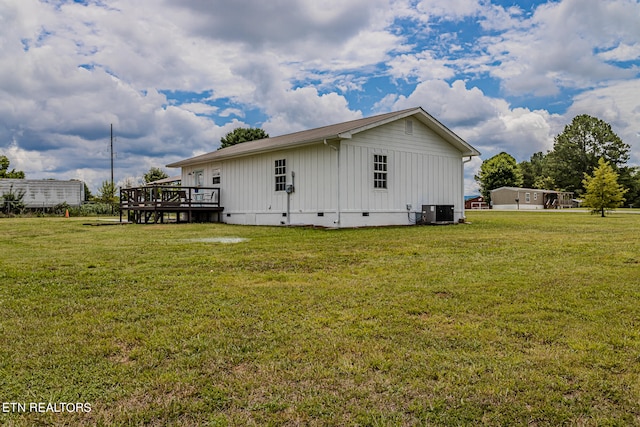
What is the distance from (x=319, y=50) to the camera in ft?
55.4

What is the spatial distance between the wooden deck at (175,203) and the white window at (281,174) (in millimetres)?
4003

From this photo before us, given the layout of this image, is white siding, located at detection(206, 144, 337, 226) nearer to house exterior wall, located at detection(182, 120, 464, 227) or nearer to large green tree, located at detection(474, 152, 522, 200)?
house exterior wall, located at detection(182, 120, 464, 227)

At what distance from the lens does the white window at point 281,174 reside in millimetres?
15922

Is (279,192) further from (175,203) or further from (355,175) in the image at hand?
(175,203)

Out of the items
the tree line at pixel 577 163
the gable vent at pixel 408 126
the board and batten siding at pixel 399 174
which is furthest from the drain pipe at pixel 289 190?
the tree line at pixel 577 163

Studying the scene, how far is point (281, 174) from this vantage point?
1605 cm

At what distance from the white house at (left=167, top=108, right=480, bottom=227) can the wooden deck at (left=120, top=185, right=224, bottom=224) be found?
1.20 m

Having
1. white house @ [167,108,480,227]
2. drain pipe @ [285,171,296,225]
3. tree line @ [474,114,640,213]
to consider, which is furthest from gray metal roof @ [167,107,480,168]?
tree line @ [474,114,640,213]

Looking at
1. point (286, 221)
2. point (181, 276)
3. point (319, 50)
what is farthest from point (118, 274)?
point (319, 50)

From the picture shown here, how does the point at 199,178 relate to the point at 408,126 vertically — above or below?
below

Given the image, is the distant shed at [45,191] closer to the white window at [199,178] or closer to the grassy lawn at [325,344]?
the white window at [199,178]

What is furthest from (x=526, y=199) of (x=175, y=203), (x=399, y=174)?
(x=175, y=203)

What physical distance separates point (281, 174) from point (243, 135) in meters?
26.2

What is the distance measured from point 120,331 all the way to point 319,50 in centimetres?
1517
